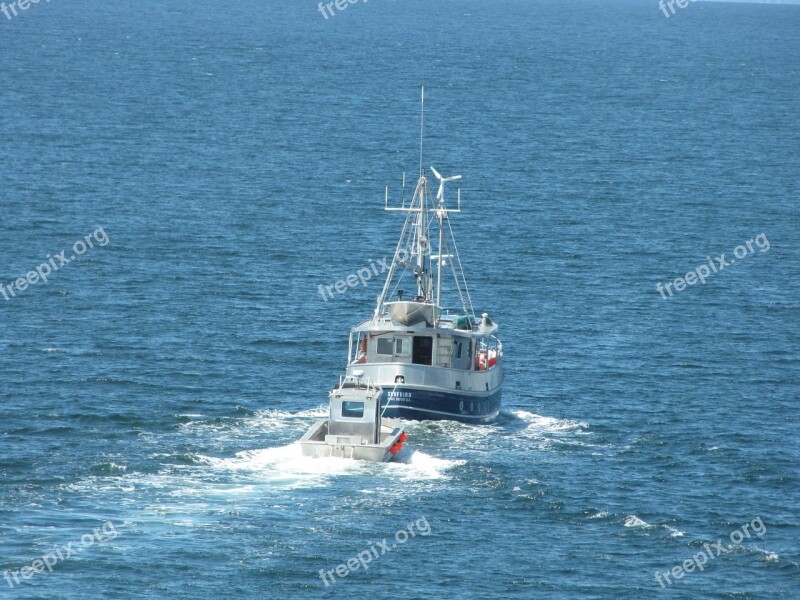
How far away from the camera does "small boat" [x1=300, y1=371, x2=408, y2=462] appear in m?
87.5

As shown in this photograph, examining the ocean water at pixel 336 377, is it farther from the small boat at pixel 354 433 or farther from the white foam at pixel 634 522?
the small boat at pixel 354 433

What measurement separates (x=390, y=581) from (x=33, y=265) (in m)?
70.5

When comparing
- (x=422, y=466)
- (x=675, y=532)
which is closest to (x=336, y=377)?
(x=422, y=466)

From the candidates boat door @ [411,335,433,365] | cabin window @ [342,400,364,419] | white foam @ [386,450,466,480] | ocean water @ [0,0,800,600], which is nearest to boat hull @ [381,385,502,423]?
ocean water @ [0,0,800,600]

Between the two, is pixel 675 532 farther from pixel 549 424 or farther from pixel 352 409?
pixel 549 424

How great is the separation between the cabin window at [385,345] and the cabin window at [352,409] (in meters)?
11.5

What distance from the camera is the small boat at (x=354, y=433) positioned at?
8750cm

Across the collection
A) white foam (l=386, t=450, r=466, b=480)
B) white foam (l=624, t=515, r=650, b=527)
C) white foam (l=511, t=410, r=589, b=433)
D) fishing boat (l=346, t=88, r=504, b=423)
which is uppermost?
fishing boat (l=346, t=88, r=504, b=423)

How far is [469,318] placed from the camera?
102312mm

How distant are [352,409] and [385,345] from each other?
458 inches

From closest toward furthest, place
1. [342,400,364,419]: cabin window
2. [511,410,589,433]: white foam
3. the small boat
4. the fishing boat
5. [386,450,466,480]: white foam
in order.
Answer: [386,450,466,480]: white foam
the small boat
[342,400,364,419]: cabin window
the fishing boat
[511,410,589,433]: white foam

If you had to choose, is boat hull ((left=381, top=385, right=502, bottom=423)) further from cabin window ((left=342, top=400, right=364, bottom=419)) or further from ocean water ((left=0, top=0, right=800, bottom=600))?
cabin window ((left=342, top=400, right=364, bottom=419))

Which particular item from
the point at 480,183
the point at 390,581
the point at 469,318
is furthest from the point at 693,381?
the point at 480,183

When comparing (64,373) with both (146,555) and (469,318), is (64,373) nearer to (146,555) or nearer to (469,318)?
(469,318)
